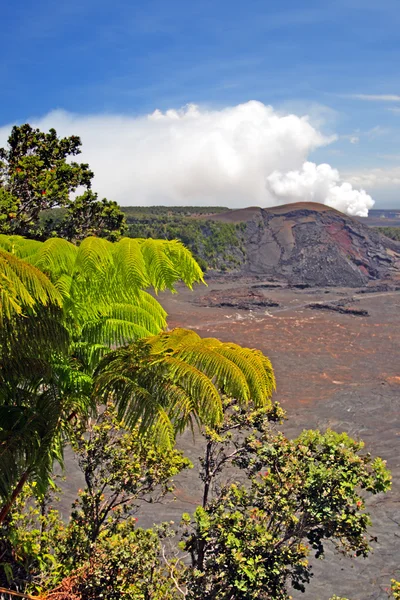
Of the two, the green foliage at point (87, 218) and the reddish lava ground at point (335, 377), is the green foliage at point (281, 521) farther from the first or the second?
the green foliage at point (87, 218)

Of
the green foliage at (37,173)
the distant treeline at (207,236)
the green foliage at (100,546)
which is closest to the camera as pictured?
the green foliage at (100,546)

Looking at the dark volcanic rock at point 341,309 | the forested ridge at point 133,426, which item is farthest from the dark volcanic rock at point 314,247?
the forested ridge at point 133,426

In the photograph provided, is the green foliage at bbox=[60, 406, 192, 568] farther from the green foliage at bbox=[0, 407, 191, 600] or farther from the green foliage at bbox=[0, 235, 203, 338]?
the green foliage at bbox=[0, 235, 203, 338]

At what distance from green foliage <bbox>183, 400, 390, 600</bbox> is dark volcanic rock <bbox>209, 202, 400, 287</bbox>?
59.0 metres

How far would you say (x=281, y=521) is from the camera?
221 inches

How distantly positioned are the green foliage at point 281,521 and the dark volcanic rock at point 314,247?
2322 inches

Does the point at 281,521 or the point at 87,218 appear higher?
the point at 87,218

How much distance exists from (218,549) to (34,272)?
382 cm

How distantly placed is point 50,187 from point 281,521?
1293 cm

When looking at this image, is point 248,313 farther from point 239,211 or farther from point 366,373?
point 239,211

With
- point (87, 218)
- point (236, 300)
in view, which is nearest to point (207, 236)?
point (236, 300)

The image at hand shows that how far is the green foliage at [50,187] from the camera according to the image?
49.8ft

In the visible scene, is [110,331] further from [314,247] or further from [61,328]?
[314,247]

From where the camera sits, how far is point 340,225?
277ft
